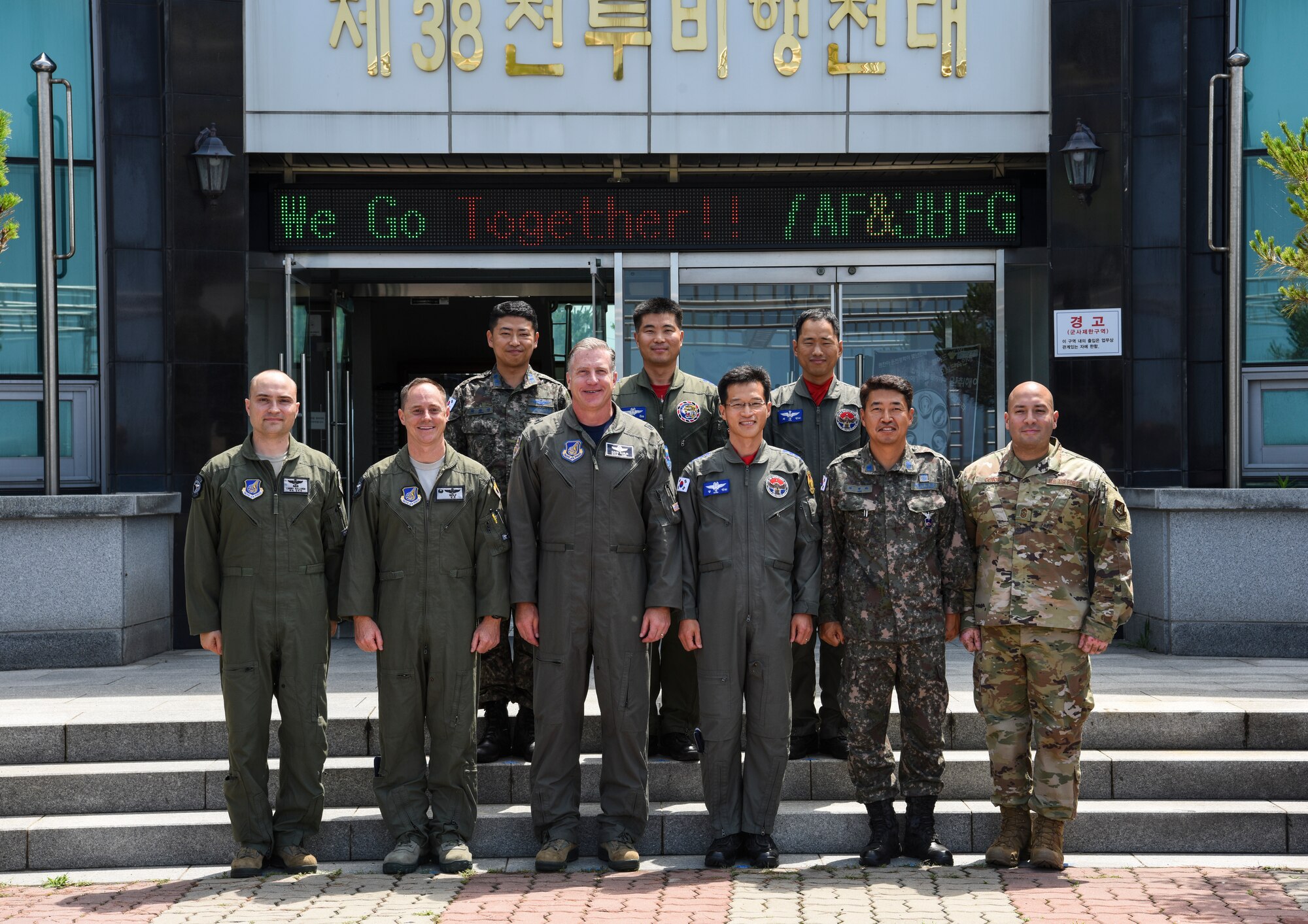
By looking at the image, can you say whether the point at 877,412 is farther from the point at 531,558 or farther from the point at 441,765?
the point at 441,765

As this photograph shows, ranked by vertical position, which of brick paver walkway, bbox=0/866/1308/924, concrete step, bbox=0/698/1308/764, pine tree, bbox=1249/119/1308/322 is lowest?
brick paver walkway, bbox=0/866/1308/924

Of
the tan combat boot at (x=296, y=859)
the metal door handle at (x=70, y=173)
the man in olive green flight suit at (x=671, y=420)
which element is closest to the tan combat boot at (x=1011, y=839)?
the man in olive green flight suit at (x=671, y=420)

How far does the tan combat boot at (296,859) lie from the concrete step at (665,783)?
1.80 ft

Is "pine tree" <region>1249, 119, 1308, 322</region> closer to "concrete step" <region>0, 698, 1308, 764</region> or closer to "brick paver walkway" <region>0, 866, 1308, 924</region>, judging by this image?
"concrete step" <region>0, 698, 1308, 764</region>

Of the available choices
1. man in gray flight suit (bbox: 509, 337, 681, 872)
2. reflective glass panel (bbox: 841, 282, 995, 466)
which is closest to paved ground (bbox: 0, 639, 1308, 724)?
man in gray flight suit (bbox: 509, 337, 681, 872)

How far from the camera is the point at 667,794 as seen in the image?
5.90 meters

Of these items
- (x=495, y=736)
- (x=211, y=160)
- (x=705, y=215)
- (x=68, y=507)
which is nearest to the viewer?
(x=495, y=736)

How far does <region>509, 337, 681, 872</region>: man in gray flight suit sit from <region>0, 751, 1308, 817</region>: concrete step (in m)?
0.49

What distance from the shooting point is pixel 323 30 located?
9133mm

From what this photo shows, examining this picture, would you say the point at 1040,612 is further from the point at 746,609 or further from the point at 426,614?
the point at 426,614

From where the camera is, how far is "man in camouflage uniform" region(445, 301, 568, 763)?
606 centimetres

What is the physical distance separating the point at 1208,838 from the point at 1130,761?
44 cm

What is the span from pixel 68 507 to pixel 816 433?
469cm

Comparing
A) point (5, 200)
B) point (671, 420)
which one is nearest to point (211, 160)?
point (5, 200)
